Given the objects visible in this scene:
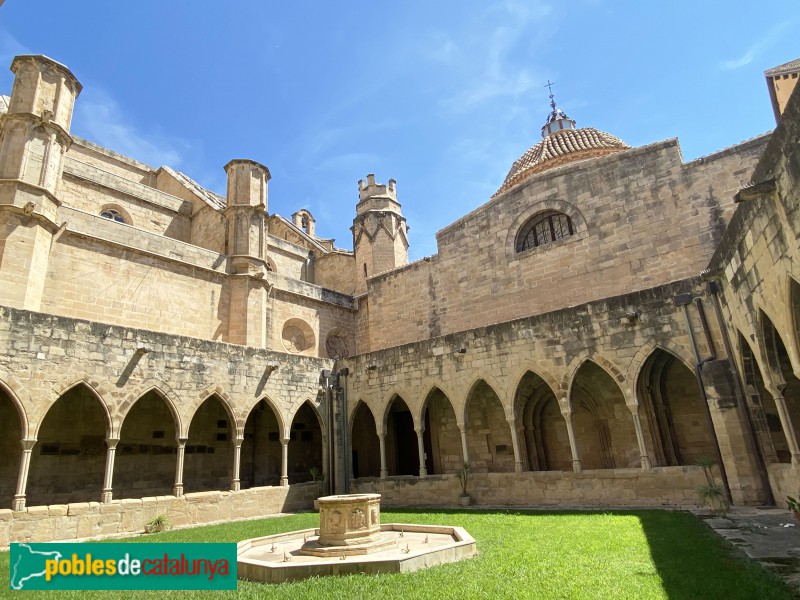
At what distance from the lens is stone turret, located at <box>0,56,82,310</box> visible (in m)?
12.3

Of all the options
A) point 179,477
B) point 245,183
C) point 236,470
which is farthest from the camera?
point 245,183

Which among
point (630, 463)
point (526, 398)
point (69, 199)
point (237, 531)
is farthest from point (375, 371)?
point (69, 199)

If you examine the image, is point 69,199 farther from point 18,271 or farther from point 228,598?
point 228,598

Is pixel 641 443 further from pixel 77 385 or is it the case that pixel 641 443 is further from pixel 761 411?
pixel 77 385

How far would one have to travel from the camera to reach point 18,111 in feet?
43.9

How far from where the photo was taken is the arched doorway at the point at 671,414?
11539 mm

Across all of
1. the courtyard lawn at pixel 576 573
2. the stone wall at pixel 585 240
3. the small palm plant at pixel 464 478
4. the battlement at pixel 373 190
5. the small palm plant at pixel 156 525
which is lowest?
the courtyard lawn at pixel 576 573

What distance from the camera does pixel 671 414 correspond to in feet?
39.5

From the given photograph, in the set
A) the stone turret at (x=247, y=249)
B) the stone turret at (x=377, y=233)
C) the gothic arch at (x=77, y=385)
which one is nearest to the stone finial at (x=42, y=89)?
the stone turret at (x=247, y=249)

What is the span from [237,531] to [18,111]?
499 inches

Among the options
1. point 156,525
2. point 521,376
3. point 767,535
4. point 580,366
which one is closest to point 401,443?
point 521,376

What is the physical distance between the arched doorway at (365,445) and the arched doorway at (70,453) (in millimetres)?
7732

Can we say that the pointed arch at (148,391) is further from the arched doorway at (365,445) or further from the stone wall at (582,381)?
the arched doorway at (365,445)

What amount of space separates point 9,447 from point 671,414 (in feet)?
50.6
